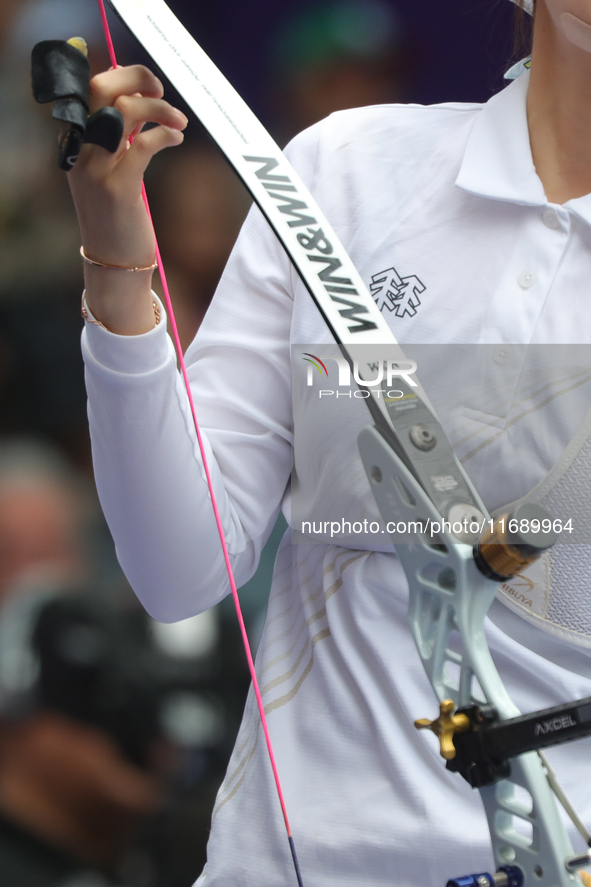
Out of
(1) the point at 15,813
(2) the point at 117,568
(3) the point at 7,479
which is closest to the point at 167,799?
(1) the point at 15,813

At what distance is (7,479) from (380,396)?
75 centimetres

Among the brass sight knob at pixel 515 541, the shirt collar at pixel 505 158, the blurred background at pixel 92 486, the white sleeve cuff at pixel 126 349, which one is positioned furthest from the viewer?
the blurred background at pixel 92 486

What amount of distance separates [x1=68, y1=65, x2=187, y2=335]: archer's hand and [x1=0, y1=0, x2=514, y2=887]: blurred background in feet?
2.08

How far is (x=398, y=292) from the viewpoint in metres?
0.56

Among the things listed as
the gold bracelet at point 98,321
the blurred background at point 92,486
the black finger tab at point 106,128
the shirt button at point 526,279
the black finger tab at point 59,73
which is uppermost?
the black finger tab at point 59,73

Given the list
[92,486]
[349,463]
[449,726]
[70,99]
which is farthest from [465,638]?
[92,486]

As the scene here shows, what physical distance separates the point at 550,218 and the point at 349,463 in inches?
8.3

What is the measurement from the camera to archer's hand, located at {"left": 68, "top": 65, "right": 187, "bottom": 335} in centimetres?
41

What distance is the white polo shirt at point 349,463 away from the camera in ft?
1.55

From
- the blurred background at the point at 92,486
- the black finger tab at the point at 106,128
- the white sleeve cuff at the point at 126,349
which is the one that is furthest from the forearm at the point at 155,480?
the blurred background at the point at 92,486

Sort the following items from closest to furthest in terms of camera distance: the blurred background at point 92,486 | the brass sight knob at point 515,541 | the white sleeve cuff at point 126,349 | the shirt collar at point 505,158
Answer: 1. the brass sight knob at point 515,541
2. the white sleeve cuff at point 126,349
3. the shirt collar at point 505,158
4. the blurred background at point 92,486

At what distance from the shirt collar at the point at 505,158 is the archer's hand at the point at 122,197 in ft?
0.73

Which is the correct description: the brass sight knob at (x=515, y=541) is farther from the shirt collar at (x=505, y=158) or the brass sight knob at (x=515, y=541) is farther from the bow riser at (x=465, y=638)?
the shirt collar at (x=505, y=158)

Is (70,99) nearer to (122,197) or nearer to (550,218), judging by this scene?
(122,197)
